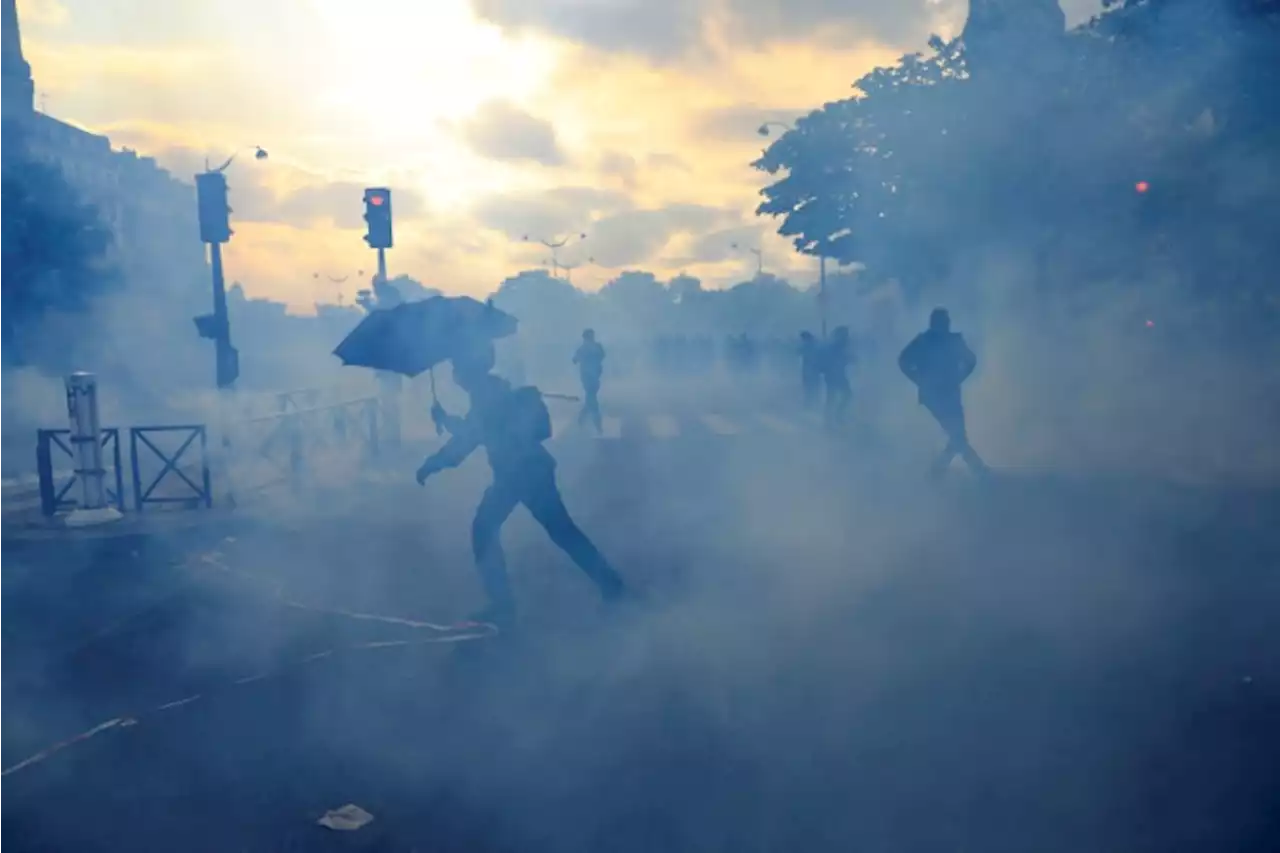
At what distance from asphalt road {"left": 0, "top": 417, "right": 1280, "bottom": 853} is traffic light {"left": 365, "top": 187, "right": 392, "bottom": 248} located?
9028 mm

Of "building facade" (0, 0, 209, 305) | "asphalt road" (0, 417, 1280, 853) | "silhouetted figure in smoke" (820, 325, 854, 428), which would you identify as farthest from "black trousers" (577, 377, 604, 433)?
"building facade" (0, 0, 209, 305)

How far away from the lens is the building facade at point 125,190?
2356 inches

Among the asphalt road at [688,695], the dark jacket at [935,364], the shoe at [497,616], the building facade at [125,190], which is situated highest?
the building facade at [125,190]

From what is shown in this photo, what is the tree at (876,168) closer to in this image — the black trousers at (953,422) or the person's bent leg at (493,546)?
the black trousers at (953,422)

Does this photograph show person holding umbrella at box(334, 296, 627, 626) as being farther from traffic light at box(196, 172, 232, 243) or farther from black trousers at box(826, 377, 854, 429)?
black trousers at box(826, 377, 854, 429)

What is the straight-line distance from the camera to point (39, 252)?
37.1 m

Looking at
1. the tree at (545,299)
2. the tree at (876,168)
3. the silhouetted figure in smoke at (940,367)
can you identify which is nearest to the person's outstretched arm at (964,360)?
the silhouetted figure in smoke at (940,367)

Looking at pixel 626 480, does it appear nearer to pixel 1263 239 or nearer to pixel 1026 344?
pixel 1263 239

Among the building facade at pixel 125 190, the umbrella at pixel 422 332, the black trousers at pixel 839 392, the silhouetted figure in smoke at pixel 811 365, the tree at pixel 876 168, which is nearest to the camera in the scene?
the umbrella at pixel 422 332

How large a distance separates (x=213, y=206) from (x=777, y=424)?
39.3 feet

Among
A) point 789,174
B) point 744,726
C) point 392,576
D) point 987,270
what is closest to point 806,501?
point 392,576

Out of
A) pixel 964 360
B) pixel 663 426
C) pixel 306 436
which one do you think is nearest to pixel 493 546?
pixel 964 360

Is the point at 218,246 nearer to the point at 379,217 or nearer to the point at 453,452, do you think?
the point at 379,217

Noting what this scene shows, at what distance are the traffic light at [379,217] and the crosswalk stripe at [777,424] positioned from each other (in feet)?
27.2
